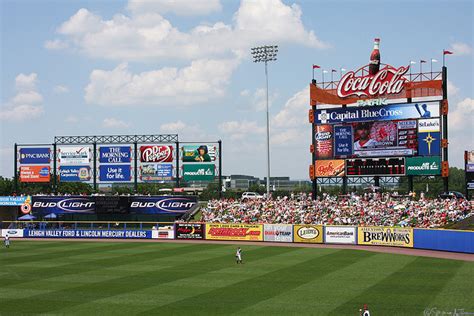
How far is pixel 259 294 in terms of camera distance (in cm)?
2781

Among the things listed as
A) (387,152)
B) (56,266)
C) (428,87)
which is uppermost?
(428,87)

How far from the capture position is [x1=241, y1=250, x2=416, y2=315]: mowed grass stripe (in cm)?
2439

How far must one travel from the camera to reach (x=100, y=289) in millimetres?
29719

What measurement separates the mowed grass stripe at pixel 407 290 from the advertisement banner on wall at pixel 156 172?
131 ft

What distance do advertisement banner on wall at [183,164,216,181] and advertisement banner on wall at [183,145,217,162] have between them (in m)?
0.72

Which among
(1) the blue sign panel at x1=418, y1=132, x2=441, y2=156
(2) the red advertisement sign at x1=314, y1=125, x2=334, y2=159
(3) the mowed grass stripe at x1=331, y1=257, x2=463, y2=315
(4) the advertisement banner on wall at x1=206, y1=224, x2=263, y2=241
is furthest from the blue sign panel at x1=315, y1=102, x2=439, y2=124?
(3) the mowed grass stripe at x1=331, y1=257, x2=463, y2=315

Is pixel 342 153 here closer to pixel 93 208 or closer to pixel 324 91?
pixel 324 91

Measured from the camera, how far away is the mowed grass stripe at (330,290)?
80.0 ft

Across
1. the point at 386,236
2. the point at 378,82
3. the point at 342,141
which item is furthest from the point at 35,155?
the point at 386,236

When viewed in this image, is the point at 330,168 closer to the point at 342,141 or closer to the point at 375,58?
the point at 342,141

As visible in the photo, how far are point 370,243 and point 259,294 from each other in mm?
25184

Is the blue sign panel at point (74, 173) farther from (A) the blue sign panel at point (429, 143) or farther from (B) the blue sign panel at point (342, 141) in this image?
(A) the blue sign panel at point (429, 143)

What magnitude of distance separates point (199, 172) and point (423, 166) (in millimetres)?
26988

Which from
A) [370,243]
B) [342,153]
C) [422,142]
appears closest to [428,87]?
[422,142]
